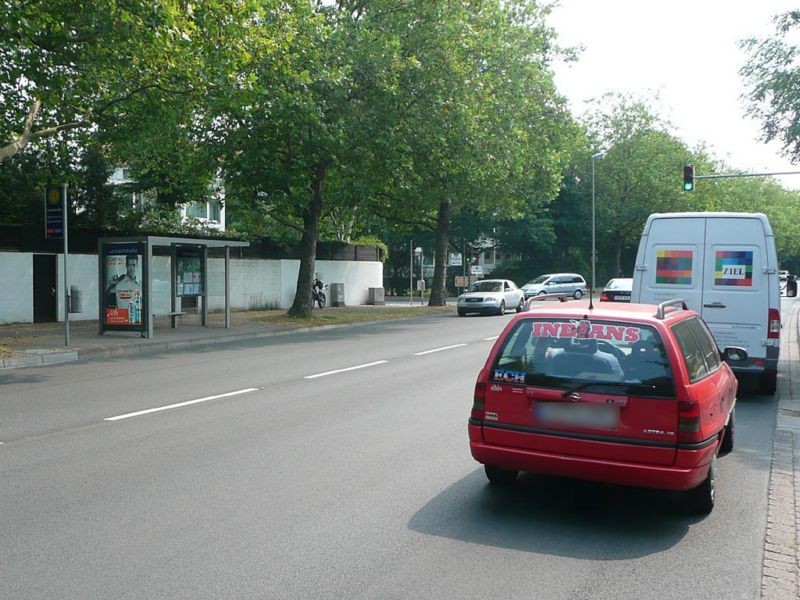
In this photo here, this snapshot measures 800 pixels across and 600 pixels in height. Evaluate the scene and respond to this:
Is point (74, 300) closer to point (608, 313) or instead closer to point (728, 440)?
point (728, 440)

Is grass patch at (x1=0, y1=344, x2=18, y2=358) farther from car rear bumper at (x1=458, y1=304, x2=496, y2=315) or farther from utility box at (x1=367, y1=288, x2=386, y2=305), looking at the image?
utility box at (x1=367, y1=288, x2=386, y2=305)

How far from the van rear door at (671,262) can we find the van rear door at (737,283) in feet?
0.46

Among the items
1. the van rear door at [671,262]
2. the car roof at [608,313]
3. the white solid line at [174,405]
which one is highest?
the van rear door at [671,262]

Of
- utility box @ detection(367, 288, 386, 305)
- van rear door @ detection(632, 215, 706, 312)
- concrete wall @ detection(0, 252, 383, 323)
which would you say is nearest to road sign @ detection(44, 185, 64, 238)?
concrete wall @ detection(0, 252, 383, 323)

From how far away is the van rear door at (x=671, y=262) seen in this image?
10.9 meters

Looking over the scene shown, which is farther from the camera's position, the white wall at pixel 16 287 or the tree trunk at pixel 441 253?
the tree trunk at pixel 441 253

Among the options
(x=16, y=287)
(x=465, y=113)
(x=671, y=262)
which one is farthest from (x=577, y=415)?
(x=16, y=287)

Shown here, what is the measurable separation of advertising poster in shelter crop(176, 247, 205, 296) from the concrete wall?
481 mm

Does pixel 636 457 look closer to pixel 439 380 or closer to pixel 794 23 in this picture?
pixel 439 380

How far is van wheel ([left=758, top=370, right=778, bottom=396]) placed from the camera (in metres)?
11.0

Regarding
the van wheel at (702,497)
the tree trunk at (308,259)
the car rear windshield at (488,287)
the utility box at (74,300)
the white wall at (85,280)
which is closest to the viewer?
the van wheel at (702,497)

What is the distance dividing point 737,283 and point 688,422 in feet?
20.7

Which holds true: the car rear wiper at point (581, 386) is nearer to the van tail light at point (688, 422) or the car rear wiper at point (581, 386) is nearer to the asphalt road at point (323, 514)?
the van tail light at point (688, 422)

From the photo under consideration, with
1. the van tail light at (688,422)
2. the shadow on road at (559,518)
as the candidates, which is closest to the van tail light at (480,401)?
the shadow on road at (559,518)
